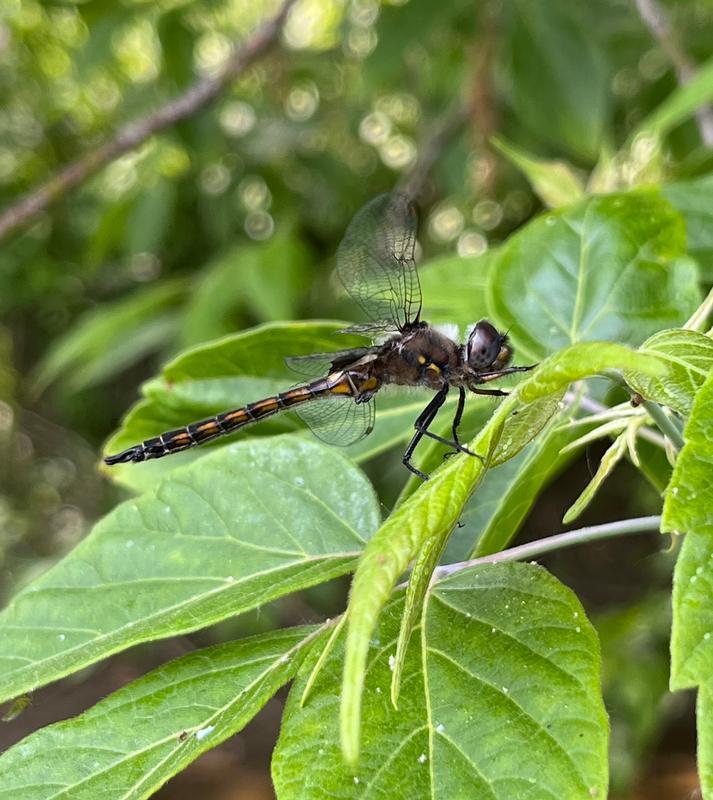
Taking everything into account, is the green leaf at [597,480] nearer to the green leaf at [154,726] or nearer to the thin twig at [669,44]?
the green leaf at [154,726]

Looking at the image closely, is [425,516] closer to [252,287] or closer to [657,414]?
[657,414]

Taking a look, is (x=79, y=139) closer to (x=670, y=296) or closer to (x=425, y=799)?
(x=670, y=296)

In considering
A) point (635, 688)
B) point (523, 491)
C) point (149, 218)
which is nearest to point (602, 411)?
point (523, 491)

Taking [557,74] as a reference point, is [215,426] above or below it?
below

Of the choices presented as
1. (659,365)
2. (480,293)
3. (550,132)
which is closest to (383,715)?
(659,365)

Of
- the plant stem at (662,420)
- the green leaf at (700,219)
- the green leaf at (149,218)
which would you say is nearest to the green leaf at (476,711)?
the plant stem at (662,420)

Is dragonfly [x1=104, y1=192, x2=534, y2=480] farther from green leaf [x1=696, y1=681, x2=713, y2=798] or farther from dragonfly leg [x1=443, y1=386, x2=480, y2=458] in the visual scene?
green leaf [x1=696, y1=681, x2=713, y2=798]
